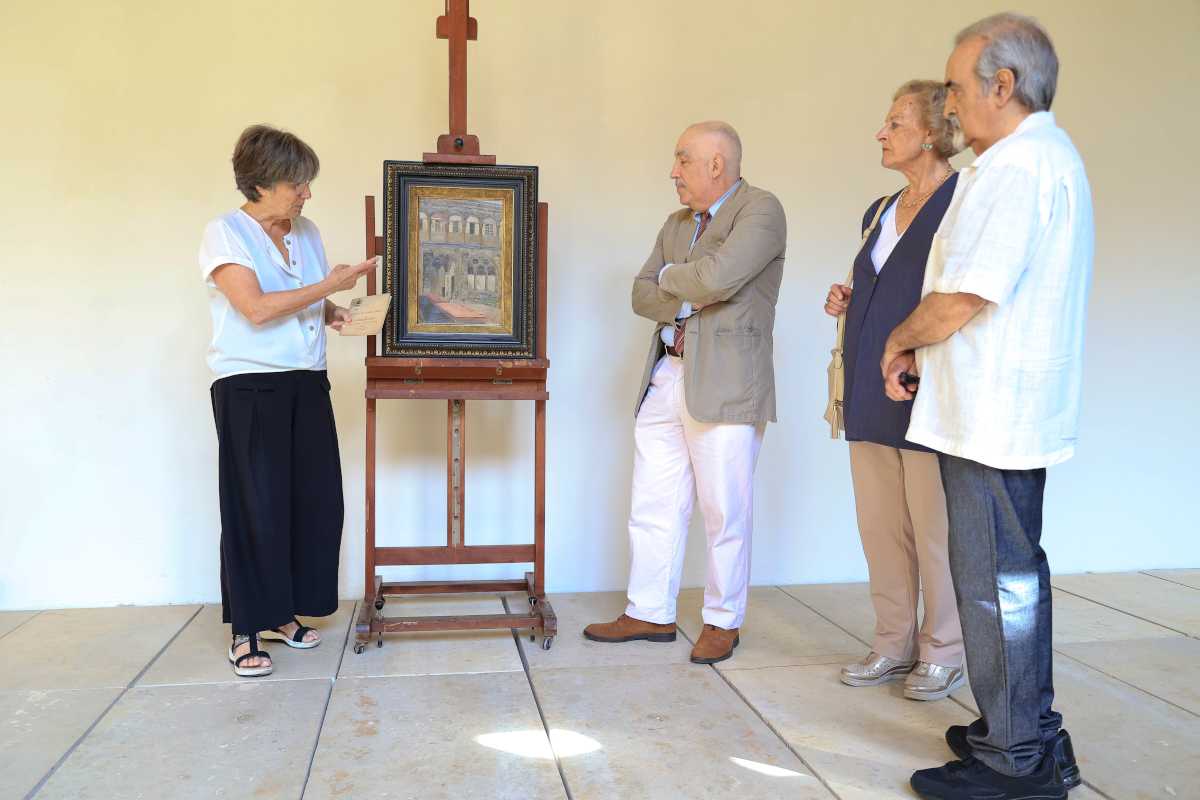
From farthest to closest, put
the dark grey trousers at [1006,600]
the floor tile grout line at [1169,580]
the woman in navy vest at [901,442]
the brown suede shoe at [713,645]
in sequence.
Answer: the floor tile grout line at [1169,580]
the brown suede shoe at [713,645]
the woman in navy vest at [901,442]
the dark grey trousers at [1006,600]

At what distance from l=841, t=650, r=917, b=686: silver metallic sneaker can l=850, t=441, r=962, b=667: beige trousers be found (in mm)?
22

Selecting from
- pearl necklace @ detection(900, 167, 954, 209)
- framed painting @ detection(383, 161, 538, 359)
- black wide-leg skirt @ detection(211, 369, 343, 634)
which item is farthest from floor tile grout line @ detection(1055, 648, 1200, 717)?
black wide-leg skirt @ detection(211, 369, 343, 634)

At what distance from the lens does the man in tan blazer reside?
116 inches

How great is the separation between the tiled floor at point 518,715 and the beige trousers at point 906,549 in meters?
0.17

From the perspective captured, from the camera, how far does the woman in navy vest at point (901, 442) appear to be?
8.54 feet

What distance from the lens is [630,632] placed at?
3234 mm

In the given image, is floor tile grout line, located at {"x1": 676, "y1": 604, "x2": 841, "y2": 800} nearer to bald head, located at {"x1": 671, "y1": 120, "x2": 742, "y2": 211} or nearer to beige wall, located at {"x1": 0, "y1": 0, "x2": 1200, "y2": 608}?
beige wall, located at {"x1": 0, "y1": 0, "x2": 1200, "y2": 608}

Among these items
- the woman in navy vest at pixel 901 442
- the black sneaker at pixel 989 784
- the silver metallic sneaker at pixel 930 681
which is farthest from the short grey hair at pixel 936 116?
the black sneaker at pixel 989 784

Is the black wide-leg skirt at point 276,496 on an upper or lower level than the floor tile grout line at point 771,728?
upper

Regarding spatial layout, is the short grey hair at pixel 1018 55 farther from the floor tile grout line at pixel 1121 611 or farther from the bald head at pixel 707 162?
the floor tile grout line at pixel 1121 611

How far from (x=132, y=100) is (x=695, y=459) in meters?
2.34

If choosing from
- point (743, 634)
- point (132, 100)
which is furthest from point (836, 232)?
point (132, 100)

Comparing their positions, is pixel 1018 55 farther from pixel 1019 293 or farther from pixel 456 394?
pixel 456 394

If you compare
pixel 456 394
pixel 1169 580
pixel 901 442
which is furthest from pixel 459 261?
pixel 1169 580
